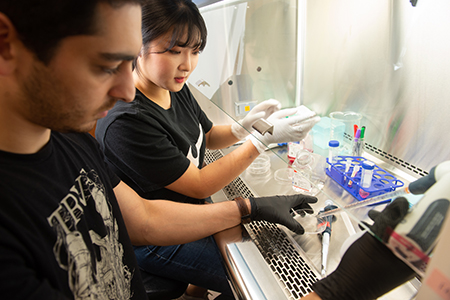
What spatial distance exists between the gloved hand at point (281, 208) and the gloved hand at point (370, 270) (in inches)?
16.7

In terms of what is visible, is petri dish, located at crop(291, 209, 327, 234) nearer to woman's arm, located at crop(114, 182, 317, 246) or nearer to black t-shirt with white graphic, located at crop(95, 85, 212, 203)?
woman's arm, located at crop(114, 182, 317, 246)

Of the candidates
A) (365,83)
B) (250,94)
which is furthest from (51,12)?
(250,94)

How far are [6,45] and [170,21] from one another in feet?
2.18

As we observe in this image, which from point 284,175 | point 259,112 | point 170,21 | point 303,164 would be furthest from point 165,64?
point 284,175

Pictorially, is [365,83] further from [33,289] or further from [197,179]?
[33,289]

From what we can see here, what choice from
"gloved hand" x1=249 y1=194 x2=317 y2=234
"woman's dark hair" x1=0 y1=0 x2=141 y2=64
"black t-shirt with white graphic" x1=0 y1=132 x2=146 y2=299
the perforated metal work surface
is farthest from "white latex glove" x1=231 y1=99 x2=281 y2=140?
"woman's dark hair" x1=0 y1=0 x2=141 y2=64

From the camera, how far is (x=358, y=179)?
948 millimetres

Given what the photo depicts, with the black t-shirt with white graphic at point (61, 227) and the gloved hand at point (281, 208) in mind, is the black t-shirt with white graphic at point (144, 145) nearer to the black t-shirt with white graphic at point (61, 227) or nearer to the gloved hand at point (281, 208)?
the black t-shirt with white graphic at point (61, 227)

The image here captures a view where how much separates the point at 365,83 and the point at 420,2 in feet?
1.18

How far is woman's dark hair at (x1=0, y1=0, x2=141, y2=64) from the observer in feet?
1.57

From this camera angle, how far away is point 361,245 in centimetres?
62

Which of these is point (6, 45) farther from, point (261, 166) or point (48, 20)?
point (261, 166)

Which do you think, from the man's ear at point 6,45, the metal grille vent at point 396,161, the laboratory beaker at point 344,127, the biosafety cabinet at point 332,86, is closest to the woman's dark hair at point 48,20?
the man's ear at point 6,45

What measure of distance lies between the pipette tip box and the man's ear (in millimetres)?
972
